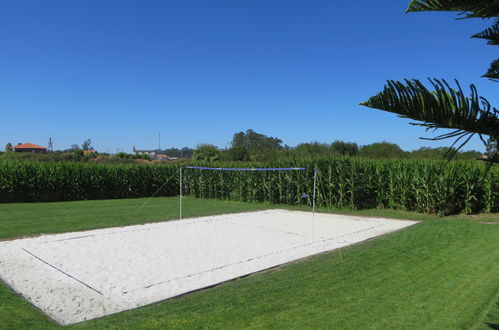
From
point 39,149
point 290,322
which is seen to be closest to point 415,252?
point 290,322

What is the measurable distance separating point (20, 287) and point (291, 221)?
8.52 metres

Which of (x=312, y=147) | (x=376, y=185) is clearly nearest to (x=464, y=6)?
(x=376, y=185)

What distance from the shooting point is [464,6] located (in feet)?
4.75

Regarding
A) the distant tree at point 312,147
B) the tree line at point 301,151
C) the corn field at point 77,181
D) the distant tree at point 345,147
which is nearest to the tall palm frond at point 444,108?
the corn field at point 77,181

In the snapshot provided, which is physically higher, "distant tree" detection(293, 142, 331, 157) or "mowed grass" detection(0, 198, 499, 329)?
"distant tree" detection(293, 142, 331, 157)

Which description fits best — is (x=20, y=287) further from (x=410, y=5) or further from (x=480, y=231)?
(x=480, y=231)

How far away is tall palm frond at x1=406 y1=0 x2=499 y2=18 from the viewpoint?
141 cm

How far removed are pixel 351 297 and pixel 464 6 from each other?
4054 millimetres

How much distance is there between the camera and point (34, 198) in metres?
19.4

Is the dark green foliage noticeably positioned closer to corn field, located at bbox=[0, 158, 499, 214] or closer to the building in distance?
corn field, located at bbox=[0, 158, 499, 214]

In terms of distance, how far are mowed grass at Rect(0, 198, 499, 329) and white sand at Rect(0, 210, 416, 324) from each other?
367 millimetres

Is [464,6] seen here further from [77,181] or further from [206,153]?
[206,153]

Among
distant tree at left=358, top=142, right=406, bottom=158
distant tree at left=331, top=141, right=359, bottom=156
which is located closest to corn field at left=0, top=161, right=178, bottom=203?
distant tree at left=358, top=142, right=406, bottom=158

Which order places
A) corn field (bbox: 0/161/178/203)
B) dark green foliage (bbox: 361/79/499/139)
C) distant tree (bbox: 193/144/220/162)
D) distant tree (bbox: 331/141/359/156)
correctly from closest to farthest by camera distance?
dark green foliage (bbox: 361/79/499/139)
corn field (bbox: 0/161/178/203)
distant tree (bbox: 193/144/220/162)
distant tree (bbox: 331/141/359/156)
